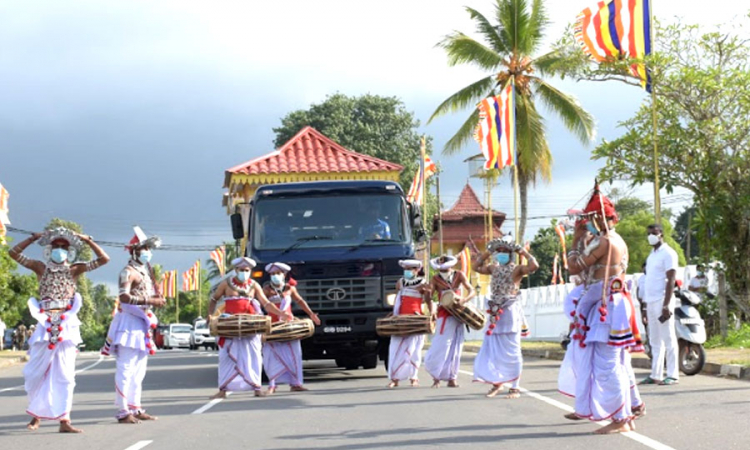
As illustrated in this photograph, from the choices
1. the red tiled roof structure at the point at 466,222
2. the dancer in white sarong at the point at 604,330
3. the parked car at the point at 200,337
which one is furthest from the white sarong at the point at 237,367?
the red tiled roof structure at the point at 466,222

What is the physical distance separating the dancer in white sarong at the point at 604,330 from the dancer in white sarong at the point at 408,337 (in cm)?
609

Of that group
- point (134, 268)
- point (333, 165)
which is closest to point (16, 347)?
point (333, 165)

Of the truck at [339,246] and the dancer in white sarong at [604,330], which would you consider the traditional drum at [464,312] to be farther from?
the dancer in white sarong at [604,330]

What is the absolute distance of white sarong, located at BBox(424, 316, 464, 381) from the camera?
16.3 m

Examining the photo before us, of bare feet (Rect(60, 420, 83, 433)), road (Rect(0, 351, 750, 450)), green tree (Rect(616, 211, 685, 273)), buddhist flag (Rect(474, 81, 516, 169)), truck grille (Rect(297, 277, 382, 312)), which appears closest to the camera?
road (Rect(0, 351, 750, 450))

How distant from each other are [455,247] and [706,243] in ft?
199

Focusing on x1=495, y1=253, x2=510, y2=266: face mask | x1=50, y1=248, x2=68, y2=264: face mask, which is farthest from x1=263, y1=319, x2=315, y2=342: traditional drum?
x1=50, y1=248, x2=68, y2=264: face mask

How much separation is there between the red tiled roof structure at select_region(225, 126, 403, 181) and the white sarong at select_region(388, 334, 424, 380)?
583 cm

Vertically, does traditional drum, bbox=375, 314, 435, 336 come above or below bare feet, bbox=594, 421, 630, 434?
above

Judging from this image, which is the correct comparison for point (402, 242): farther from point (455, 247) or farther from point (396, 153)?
point (455, 247)

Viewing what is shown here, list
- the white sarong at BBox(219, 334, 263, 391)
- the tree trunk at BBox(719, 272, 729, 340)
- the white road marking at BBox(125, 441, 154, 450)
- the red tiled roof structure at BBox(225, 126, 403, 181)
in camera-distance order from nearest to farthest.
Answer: the white road marking at BBox(125, 441, 154, 450)
the white sarong at BBox(219, 334, 263, 391)
the red tiled roof structure at BBox(225, 126, 403, 181)
the tree trunk at BBox(719, 272, 729, 340)

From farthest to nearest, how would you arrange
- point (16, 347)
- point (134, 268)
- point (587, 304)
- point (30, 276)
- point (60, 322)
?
point (16, 347), point (30, 276), point (134, 268), point (60, 322), point (587, 304)

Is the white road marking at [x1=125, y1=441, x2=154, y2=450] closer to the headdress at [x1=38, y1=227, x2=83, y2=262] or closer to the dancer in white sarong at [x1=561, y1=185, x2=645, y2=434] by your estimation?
the headdress at [x1=38, y1=227, x2=83, y2=262]

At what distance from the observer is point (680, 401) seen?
12906 mm
